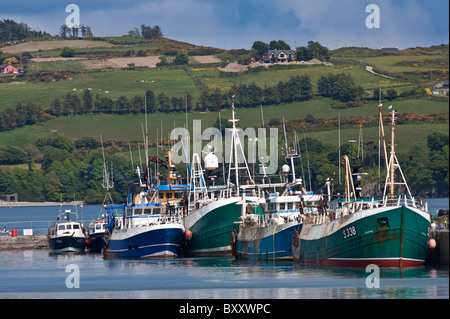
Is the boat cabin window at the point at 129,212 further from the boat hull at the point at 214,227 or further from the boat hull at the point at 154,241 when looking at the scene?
the boat hull at the point at 214,227

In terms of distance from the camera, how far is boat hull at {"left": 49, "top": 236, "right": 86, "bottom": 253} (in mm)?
108562

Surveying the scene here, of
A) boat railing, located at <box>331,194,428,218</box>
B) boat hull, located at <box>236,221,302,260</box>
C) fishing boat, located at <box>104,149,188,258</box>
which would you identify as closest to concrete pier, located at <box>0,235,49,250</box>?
fishing boat, located at <box>104,149,188,258</box>

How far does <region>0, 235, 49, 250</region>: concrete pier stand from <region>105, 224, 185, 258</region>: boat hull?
28.8 m

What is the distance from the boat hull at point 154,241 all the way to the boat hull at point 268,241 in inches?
315

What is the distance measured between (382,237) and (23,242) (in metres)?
66.5

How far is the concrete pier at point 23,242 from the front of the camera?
→ 115875 millimetres

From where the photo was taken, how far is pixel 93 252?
365ft

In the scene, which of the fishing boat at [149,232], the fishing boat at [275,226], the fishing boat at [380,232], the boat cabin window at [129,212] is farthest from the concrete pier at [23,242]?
the fishing boat at [380,232]

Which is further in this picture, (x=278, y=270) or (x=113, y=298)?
(x=278, y=270)
